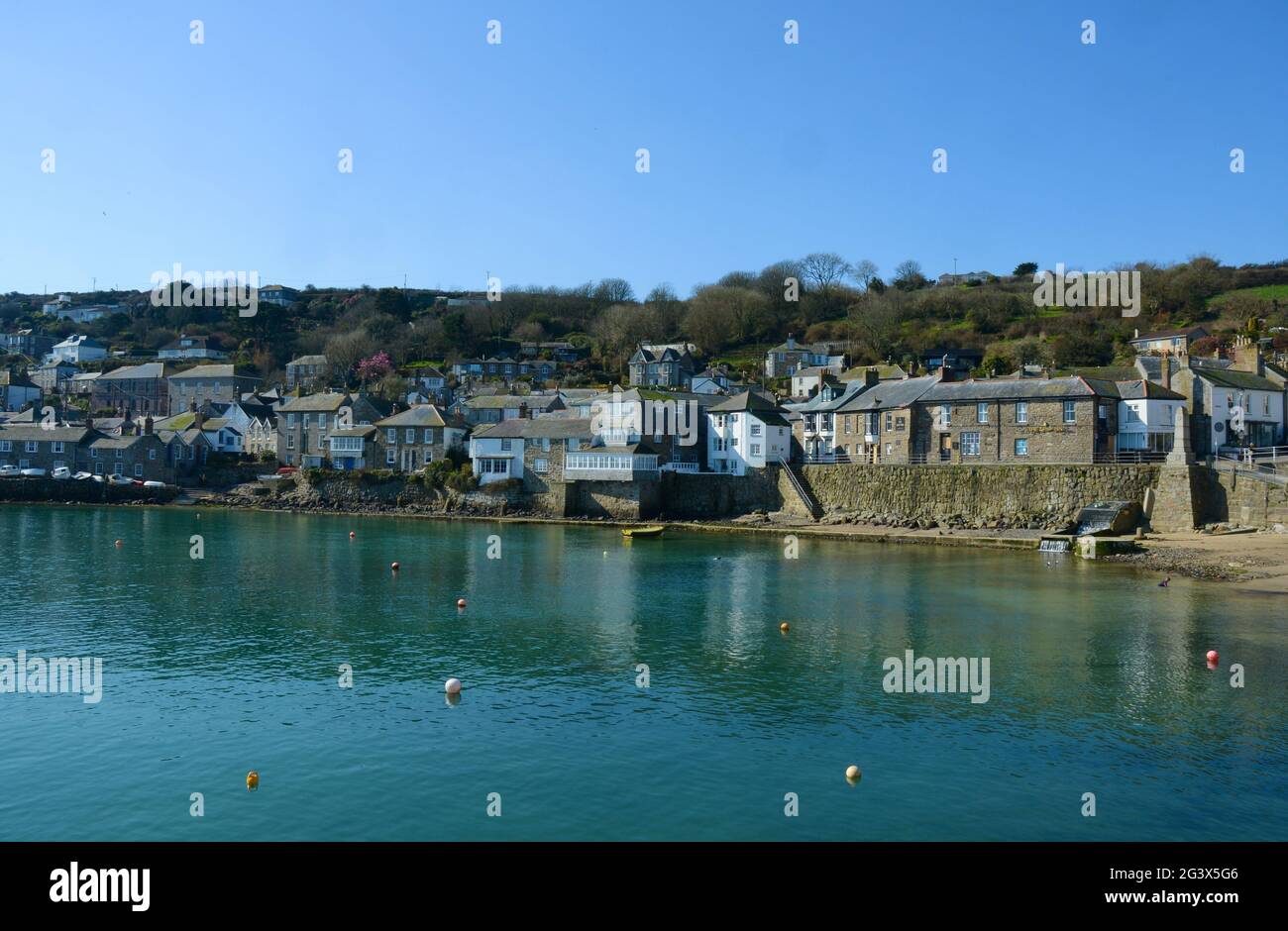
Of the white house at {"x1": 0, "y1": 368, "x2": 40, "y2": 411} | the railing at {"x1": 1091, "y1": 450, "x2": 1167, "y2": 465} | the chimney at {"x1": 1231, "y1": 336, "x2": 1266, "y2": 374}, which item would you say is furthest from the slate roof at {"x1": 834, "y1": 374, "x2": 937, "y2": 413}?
the white house at {"x1": 0, "y1": 368, "x2": 40, "y2": 411}

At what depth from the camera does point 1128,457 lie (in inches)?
2264

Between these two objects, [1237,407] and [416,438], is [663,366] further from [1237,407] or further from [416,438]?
[1237,407]

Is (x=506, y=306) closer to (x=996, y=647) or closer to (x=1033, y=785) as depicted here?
(x=996, y=647)

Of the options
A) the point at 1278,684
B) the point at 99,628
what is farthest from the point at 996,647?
the point at 99,628

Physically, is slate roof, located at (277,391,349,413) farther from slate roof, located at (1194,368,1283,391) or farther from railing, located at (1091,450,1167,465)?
slate roof, located at (1194,368,1283,391)

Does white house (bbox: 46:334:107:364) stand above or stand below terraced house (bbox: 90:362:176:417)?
above

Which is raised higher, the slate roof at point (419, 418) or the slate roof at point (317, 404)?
the slate roof at point (317, 404)

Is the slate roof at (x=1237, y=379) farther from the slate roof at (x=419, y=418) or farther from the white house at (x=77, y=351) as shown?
the white house at (x=77, y=351)

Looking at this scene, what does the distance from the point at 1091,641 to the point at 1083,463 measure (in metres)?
31.3

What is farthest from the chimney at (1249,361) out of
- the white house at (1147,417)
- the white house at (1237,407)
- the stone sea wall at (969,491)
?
the stone sea wall at (969,491)

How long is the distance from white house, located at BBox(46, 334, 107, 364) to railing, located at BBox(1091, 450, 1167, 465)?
451 feet

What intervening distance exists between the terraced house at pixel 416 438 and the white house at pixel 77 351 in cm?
8419

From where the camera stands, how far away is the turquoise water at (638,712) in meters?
16.6

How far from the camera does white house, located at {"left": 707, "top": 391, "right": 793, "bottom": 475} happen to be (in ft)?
233
